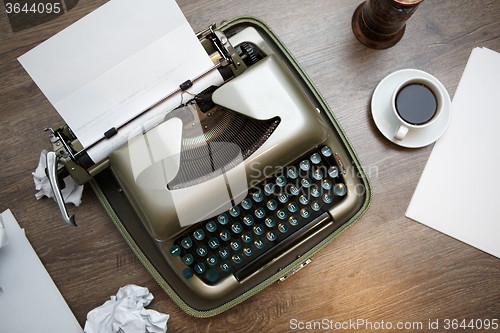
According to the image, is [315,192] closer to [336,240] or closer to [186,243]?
[336,240]

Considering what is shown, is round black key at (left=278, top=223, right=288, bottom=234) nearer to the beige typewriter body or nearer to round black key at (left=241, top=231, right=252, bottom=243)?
round black key at (left=241, top=231, right=252, bottom=243)

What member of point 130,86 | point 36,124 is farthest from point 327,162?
point 36,124

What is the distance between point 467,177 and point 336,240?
1.61 feet

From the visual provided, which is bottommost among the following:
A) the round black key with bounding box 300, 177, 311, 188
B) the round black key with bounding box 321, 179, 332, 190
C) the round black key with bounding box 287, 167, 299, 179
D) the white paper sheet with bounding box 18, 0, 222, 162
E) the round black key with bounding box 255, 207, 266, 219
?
the round black key with bounding box 321, 179, 332, 190

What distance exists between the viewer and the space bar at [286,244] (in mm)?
989

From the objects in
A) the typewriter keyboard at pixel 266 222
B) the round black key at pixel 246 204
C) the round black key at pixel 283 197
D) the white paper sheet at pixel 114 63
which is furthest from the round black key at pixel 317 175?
the white paper sheet at pixel 114 63

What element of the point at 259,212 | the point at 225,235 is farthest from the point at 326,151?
the point at 225,235

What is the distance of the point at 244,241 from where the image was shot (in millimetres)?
952

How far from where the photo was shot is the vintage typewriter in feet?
2.60

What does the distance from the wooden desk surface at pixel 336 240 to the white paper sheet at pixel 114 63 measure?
1.20ft

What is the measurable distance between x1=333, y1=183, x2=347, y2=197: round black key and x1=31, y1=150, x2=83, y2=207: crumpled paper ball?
2.65 feet

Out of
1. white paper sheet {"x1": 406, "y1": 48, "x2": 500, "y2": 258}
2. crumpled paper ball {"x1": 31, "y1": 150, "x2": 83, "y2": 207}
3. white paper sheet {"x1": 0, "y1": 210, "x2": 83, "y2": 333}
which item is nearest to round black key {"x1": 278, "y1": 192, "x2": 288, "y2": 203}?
white paper sheet {"x1": 406, "y1": 48, "x2": 500, "y2": 258}

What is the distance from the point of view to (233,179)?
818 millimetres

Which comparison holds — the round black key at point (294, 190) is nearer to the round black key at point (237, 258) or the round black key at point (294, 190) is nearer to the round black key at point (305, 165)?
the round black key at point (305, 165)
